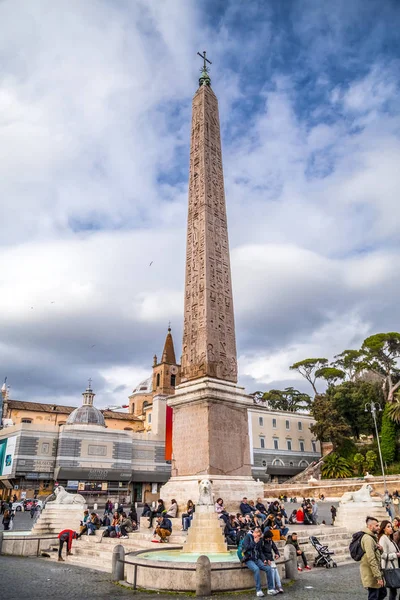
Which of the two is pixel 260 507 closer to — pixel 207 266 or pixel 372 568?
pixel 207 266

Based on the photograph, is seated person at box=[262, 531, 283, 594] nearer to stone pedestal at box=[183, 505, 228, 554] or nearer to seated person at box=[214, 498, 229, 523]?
stone pedestal at box=[183, 505, 228, 554]

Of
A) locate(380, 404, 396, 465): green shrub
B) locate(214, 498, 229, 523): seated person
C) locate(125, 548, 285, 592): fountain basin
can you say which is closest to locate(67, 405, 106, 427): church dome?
locate(380, 404, 396, 465): green shrub

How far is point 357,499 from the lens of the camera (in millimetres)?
15586

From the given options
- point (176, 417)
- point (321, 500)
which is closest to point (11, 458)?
point (321, 500)

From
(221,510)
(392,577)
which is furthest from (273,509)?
(392,577)

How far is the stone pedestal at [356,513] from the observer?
14.8m

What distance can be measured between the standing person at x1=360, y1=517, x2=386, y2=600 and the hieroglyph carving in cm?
Answer: 842

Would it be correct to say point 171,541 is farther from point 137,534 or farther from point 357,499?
point 357,499

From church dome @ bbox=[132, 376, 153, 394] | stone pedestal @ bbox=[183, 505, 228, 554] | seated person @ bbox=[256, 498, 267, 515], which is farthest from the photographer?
church dome @ bbox=[132, 376, 153, 394]

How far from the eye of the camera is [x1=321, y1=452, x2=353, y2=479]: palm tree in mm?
39959

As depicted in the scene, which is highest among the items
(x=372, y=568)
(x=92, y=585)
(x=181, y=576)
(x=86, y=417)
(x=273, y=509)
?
(x=86, y=417)

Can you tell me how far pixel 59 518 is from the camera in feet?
49.1

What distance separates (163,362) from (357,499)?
50753mm

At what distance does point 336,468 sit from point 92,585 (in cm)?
3635
